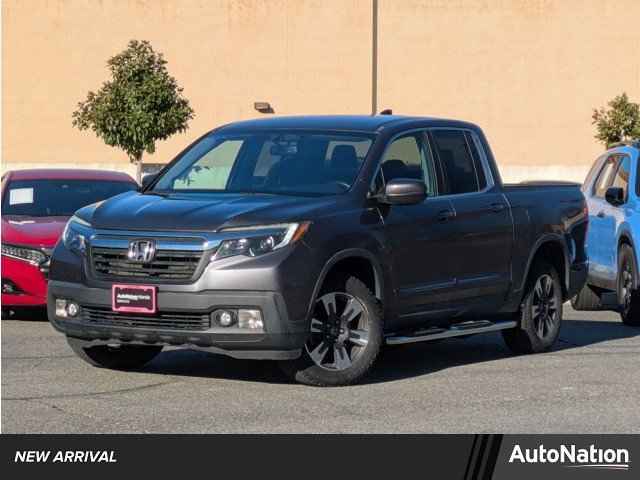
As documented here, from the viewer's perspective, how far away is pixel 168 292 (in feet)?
31.8

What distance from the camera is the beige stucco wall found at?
199 feet

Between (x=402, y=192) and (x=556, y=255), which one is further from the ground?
(x=402, y=192)

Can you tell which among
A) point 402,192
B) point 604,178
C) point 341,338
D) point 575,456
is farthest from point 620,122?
point 575,456

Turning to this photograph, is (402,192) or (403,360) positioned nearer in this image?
(402,192)

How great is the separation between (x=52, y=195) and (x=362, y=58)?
45332mm

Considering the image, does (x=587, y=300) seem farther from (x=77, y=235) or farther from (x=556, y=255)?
(x=77, y=235)

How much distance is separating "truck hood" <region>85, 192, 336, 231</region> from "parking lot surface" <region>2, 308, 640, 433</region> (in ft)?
3.31

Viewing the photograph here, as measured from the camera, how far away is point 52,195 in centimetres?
1588

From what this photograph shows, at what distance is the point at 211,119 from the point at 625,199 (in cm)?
4628

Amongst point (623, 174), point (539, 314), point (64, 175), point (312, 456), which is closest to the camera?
point (312, 456)

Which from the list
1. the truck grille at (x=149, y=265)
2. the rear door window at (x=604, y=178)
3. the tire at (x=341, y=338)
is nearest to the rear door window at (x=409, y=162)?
the tire at (x=341, y=338)

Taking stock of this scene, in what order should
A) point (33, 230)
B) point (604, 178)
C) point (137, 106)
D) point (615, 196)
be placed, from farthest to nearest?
point (137, 106)
point (604, 178)
point (615, 196)
point (33, 230)

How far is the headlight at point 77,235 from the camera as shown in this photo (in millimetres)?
10195

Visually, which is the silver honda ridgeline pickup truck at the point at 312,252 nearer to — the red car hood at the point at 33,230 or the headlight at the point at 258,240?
the headlight at the point at 258,240
